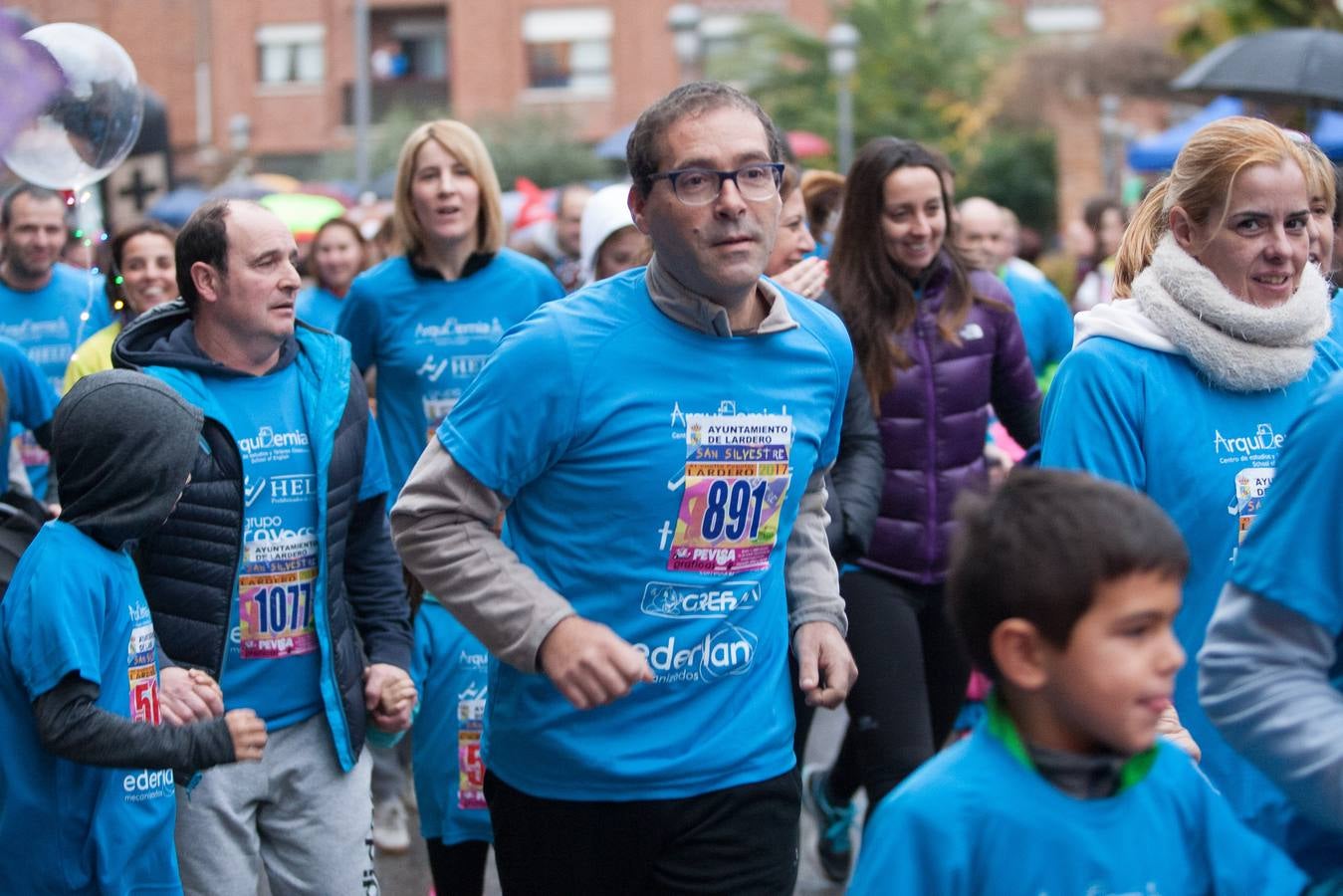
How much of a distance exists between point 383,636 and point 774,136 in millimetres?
1841

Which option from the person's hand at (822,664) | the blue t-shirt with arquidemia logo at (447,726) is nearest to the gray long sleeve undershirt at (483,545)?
the person's hand at (822,664)

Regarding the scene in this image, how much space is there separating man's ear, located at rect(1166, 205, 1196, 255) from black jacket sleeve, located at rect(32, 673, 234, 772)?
2.18 m

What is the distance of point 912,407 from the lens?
598 cm

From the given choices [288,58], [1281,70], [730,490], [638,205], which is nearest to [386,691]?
[730,490]

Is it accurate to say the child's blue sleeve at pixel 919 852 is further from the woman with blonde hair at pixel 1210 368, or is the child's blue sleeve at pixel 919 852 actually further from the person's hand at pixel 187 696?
the person's hand at pixel 187 696

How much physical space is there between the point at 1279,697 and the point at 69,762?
2.56 metres

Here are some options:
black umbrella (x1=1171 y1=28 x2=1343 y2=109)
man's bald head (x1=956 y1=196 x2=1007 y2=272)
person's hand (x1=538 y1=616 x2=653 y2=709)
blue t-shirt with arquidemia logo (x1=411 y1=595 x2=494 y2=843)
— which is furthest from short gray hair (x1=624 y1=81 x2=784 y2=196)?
black umbrella (x1=1171 y1=28 x2=1343 y2=109)

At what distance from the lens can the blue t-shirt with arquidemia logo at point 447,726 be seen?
221 inches

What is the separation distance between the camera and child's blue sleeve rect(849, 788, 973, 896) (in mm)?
2521

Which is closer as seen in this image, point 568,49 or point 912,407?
point 912,407

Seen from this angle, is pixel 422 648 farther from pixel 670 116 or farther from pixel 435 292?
pixel 670 116

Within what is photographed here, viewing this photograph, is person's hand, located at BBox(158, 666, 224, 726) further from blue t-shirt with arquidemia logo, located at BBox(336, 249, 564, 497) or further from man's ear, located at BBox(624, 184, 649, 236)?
blue t-shirt with arquidemia logo, located at BBox(336, 249, 564, 497)

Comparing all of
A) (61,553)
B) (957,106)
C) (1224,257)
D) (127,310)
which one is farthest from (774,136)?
(957,106)

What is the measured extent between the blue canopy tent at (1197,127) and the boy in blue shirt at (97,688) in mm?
9102
